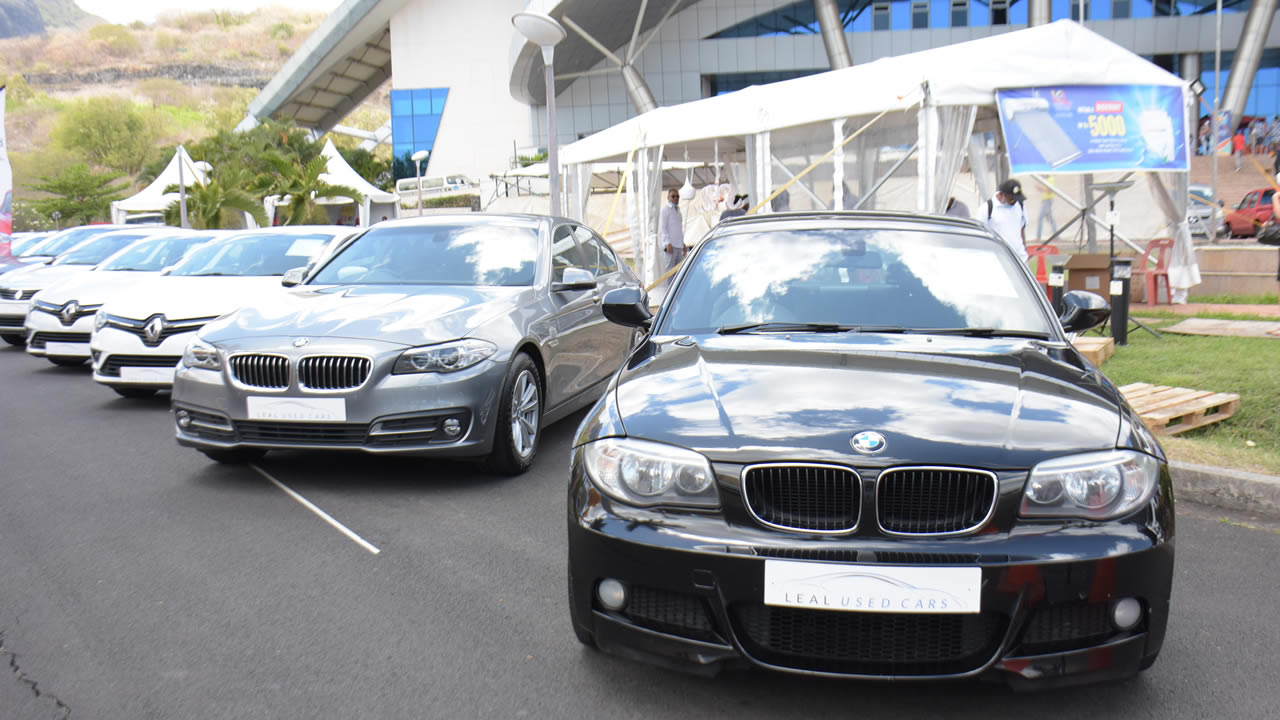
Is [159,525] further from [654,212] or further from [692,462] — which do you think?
[654,212]

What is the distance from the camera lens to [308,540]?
14.9 ft

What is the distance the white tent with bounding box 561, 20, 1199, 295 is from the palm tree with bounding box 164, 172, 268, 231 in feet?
45.3

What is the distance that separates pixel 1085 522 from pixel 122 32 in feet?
664

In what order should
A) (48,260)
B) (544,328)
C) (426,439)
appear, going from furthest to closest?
(48,260) < (544,328) < (426,439)

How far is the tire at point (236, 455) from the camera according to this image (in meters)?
5.78

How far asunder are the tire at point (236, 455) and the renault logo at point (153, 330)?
7.51ft

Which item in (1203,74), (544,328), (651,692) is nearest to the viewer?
(651,692)

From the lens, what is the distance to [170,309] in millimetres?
8188

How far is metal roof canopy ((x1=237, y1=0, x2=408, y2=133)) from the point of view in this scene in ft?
188

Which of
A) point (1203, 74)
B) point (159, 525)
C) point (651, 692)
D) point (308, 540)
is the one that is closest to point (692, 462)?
point (651, 692)

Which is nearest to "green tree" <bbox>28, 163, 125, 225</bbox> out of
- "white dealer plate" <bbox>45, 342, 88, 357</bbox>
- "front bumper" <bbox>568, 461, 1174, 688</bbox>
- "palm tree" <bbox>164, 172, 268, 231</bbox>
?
"palm tree" <bbox>164, 172, 268, 231</bbox>

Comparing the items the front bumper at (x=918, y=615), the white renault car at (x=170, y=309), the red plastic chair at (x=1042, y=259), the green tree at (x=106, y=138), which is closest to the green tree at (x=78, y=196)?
the green tree at (x=106, y=138)

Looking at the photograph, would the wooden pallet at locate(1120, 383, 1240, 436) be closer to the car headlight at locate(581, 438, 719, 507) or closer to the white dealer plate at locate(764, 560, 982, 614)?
the white dealer plate at locate(764, 560, 982, 614)

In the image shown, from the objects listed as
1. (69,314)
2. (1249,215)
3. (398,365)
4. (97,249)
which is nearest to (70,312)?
(69,314)
